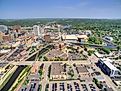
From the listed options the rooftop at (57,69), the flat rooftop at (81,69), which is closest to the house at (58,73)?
the rooftop at (57,69)

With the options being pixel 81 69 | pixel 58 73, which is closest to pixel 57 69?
pixel 58 73

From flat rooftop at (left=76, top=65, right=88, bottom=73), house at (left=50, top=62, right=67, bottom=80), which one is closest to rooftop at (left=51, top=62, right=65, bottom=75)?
house at (left=50, top=62, right=67, bottom=80)

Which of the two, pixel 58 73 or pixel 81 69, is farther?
pixel 81 69

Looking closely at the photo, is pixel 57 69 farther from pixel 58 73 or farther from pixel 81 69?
pixel 81 69

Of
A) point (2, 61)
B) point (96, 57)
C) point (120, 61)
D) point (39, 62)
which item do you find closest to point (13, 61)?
point (2, 61)

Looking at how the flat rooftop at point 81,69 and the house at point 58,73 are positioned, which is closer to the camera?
the house at point 58,73

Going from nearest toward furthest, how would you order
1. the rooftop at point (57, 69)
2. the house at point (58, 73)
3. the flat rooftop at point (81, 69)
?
the house at point (58, 73) < the rooftop at point (57, 69) < the flat rooftop at point (81, 69)

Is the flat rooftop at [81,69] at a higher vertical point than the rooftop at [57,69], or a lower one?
lower

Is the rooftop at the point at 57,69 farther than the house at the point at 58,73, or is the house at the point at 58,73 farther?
the rooftop at the point at 57,69

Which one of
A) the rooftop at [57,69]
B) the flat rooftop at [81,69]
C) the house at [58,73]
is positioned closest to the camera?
the house at [58,73]

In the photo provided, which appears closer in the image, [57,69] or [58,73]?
[58,73]

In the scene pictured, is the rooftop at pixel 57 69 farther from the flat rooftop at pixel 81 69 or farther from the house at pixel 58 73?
the flat rooftop at pixel 81 69

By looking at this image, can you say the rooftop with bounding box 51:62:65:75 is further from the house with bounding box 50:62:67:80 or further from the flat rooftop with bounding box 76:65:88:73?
the flat rooftop with bounding box 76:65:88:73
